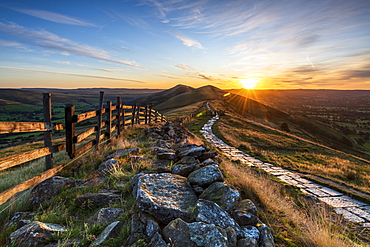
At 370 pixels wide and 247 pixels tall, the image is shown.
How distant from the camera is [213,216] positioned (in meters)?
2.74

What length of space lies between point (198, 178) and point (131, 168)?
7.10 ft

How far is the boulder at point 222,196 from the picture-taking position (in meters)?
3.22

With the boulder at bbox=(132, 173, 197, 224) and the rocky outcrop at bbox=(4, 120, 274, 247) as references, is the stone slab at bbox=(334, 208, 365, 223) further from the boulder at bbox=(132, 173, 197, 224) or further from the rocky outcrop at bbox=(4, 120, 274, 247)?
the boulder at bbox=(132, 173, 197, 224)

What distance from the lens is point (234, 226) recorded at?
2736mm

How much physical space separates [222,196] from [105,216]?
1.91 meters

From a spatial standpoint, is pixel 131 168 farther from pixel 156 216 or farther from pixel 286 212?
pixel 286 212

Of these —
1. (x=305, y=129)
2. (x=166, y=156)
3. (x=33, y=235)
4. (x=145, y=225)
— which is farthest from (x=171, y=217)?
(x=305, y=129)

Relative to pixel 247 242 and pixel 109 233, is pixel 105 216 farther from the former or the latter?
pixel 247 242

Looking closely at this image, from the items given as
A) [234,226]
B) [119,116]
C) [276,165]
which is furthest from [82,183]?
[276,165]

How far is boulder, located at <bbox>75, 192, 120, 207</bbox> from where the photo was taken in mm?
3570

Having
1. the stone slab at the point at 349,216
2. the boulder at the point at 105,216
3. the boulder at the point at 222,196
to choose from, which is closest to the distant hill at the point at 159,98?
the stone slab at the point at 349,216

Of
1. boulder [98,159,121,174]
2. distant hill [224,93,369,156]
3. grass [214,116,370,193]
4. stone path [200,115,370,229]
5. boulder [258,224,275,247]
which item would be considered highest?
boulder [258,224,275,247]

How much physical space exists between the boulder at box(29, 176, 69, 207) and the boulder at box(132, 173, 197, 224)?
1835 millimetres

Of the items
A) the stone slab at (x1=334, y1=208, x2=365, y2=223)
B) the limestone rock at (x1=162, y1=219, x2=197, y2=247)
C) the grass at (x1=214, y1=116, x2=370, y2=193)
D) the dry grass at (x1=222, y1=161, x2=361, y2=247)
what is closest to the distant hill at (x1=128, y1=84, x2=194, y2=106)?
the grass at (x1=214, y1=116, x2=370, y2=193)
